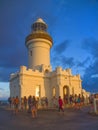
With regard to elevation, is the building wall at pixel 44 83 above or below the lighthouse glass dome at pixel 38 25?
below

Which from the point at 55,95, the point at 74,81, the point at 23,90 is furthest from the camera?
the point at 74,81

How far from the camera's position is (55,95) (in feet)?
93.4

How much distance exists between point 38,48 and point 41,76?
5.62m

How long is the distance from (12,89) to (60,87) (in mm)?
8260

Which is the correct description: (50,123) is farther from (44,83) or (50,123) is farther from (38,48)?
(38,48)

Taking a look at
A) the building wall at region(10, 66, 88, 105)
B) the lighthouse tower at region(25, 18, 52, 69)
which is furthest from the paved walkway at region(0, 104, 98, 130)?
the lighthouse tower at region(25, 18, 52, 69)

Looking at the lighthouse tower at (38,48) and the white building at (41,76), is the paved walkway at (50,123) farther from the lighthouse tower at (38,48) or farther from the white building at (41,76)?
the lighthouse tower at (38,48)

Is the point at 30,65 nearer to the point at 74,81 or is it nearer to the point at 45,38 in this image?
the point at 45,38

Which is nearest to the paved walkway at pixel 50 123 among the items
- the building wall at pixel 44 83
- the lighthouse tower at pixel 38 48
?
the building wall at pixel 44 83

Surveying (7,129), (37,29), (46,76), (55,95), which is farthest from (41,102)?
(7,129)

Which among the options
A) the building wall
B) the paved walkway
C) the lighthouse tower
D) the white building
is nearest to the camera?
the paved walkway

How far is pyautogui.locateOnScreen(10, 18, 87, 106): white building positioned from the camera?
89.4 ft

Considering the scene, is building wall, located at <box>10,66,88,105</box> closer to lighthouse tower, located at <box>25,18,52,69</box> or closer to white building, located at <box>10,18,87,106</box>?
white building, located at <box>10,18,87,106</box>

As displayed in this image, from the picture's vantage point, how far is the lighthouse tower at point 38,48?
3222cm
